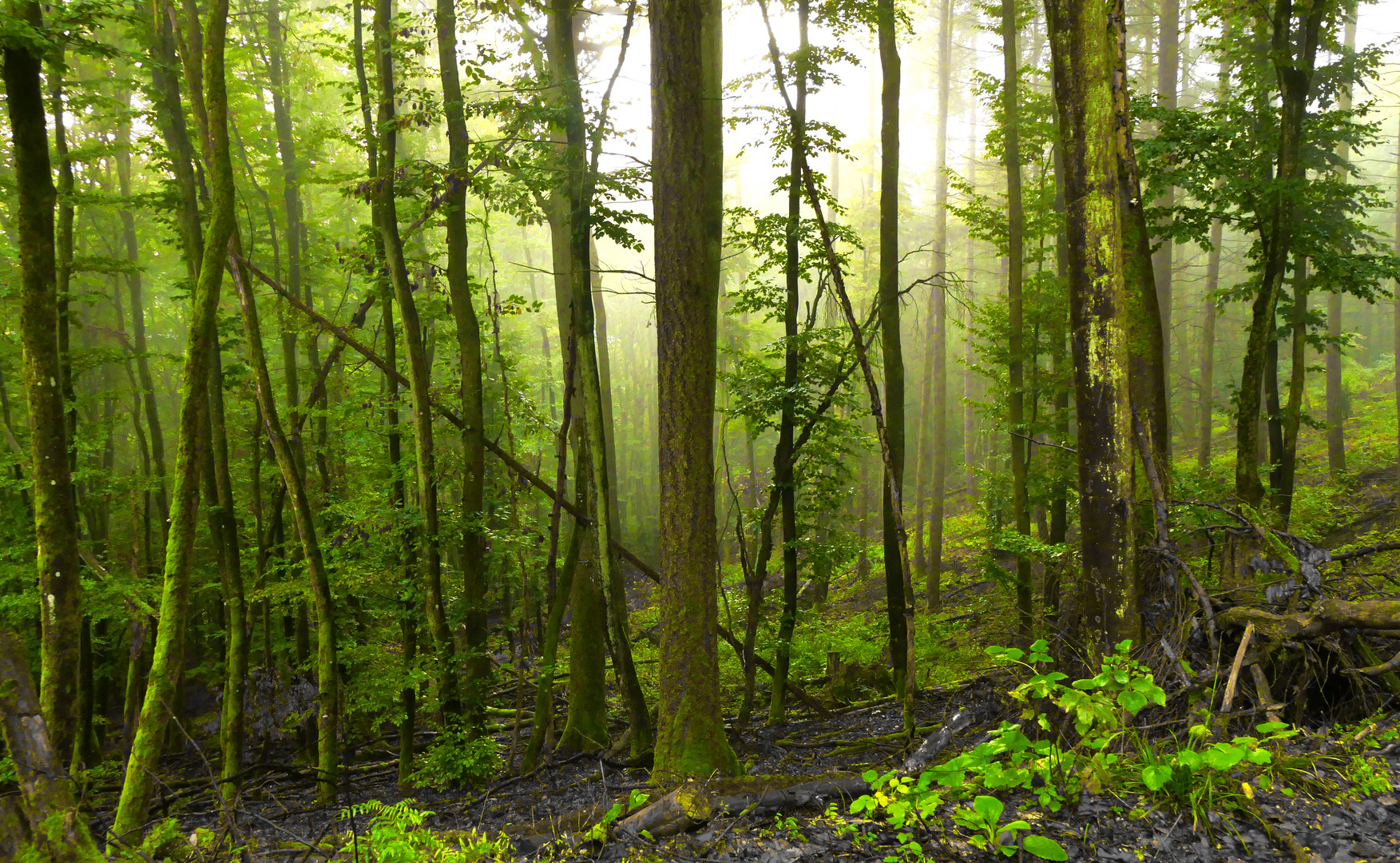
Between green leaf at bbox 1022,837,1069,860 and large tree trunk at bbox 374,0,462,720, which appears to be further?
large tree trunk at bbox 374,0,462,720

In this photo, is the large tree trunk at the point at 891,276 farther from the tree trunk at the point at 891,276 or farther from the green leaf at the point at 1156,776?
the green leaf at the point at 1156,776

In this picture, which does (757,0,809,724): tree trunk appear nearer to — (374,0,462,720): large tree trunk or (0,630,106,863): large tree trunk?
(374,0,462,720): large tree trunk

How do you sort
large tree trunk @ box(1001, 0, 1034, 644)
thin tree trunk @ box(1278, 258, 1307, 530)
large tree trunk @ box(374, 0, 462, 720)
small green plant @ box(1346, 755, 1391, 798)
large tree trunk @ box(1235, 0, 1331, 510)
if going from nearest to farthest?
small green plant @ box(1346, 755, 1391, 798) < large tree trunk @ box(374, 0, 462, 720) < large tree trunk @ box(1235, 0, 1331, 510) < large tree trunk @ box(1001, 0, 1034, 644) < thin tree trunk @ box(1278, 258, 1307, 530)

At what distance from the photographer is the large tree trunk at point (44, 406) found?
5.21 meters

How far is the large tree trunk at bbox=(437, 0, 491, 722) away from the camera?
328 inches

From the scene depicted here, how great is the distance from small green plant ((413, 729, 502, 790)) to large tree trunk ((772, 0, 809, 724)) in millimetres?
3834

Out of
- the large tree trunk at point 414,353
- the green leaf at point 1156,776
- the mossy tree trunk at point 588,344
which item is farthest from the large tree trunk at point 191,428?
the green leaf at point 1156,776

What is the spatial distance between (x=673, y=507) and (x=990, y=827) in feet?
9.89

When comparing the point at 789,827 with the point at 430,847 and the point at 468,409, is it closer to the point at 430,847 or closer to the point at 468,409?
the point at 430,847

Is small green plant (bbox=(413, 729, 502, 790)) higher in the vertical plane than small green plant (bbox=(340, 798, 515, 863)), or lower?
lower

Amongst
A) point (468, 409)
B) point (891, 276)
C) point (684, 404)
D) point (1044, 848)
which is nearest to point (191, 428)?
point (684, 404)

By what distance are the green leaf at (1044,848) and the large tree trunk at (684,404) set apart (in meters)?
3.02

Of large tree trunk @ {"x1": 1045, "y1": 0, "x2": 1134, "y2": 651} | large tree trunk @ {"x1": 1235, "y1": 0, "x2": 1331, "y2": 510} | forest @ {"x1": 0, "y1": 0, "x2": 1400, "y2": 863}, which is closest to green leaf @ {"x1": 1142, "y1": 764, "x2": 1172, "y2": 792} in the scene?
forest @ {"x1": 0, "y1": 0, "x2": 1400, "y2": 863}

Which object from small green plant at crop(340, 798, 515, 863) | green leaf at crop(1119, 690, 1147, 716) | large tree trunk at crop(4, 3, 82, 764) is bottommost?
small green plant at crop(340, 798, 515, 863)
